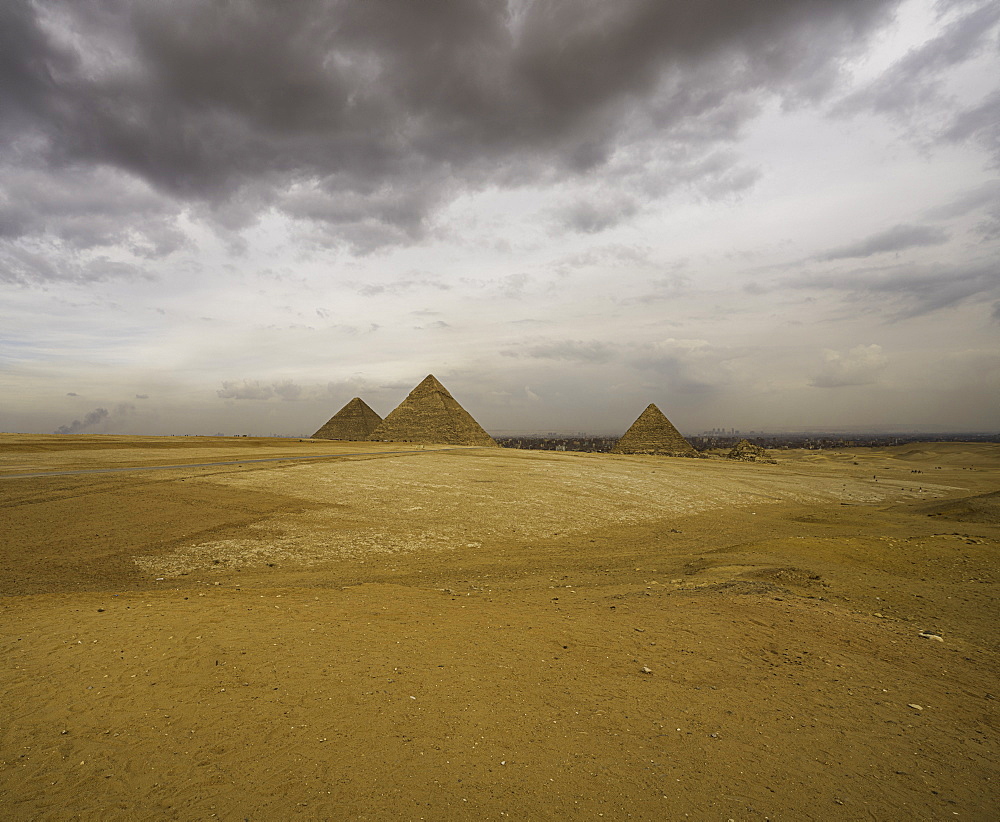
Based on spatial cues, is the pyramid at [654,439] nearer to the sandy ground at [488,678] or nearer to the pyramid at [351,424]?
the pyramid at [351,424]

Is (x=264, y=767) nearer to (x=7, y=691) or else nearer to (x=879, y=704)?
(x=7, y=691)

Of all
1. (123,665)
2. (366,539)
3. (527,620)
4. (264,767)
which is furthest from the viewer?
(366,539)

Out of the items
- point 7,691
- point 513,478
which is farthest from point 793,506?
point 7,691

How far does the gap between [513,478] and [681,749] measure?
747 inches

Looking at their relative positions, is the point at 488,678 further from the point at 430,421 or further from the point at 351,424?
the point at 351,424

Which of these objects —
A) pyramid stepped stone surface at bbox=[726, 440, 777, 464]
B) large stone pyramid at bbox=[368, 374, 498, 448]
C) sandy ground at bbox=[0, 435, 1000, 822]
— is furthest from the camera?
large stone pyramid at bbox=[368, 374, 498, 448]

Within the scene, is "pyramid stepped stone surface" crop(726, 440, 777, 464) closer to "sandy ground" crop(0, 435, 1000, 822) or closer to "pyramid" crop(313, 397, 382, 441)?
"sandy ground" crop(0, 435, 1000, 822)

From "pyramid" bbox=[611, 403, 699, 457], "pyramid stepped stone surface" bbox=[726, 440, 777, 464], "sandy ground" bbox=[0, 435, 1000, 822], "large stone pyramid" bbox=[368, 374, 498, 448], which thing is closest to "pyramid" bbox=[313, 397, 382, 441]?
"large stone pyramid" bbox=[368, 374, 498, 448]

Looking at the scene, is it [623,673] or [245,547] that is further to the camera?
[245,547]

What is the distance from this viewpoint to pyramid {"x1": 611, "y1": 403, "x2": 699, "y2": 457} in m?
59.1

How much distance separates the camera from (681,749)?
3.92 m

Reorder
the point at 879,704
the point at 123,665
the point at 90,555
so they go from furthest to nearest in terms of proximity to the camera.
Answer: the point at 90,555 < the point at 123,665 < the point at 879,704

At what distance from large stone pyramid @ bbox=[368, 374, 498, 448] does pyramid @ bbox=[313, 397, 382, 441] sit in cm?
1335

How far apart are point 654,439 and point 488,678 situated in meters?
59.0
